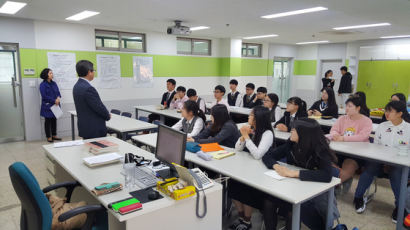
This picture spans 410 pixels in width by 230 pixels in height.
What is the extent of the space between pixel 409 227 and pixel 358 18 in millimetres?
4567

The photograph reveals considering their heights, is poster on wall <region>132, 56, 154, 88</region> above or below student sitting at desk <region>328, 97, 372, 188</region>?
above

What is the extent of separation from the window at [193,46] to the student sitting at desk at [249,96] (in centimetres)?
309

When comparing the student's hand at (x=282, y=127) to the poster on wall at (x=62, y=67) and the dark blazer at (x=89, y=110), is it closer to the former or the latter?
the dark blazer at (x=89, y=110)

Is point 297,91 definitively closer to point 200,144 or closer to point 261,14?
point 261,14

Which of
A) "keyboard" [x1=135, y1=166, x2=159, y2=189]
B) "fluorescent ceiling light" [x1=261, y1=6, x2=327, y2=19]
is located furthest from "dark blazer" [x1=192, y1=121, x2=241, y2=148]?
"fluorescent ceiling light" [x1=261, y1=6, x2=327, y2=19]

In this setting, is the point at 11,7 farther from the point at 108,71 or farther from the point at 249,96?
the point at 249,96

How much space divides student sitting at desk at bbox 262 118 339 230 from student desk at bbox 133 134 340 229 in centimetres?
6

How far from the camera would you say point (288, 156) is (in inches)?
109

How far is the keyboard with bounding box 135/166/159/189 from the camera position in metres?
2.23

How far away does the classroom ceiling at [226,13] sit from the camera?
4770mm

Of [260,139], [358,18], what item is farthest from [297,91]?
[260,139]

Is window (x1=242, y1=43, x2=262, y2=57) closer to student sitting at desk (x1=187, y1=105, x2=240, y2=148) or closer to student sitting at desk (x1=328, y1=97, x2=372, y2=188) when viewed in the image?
student sitting at desk (x1=328, y1=97, x2=372, y2=188)

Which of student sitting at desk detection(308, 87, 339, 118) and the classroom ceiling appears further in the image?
student sitting at desk detection(308, 87, 339, 118)

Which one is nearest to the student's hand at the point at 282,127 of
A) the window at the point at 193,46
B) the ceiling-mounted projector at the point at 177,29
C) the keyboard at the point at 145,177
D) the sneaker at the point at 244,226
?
the sneaker at the point at 244,226
